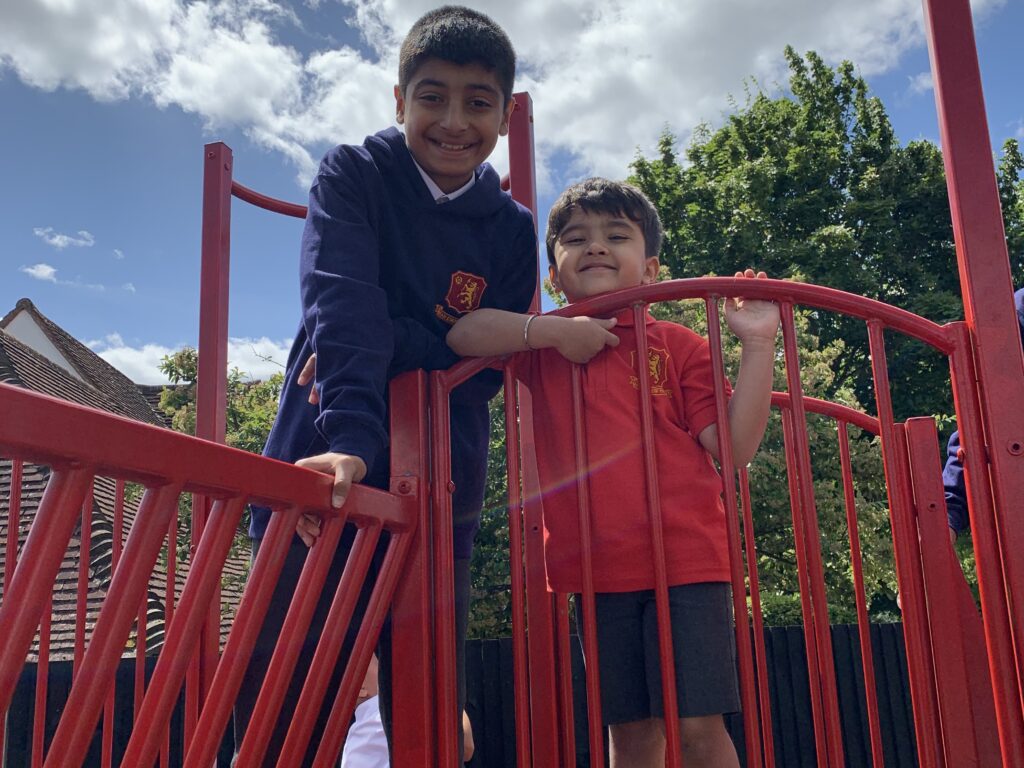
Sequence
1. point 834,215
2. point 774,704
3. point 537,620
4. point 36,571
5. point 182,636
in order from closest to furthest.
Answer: point 36,571, point 182,636, point 537,620, point 774,704, point 834,215

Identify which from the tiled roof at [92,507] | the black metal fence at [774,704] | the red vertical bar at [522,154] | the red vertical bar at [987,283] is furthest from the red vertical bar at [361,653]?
the black metal fence at [774,704]

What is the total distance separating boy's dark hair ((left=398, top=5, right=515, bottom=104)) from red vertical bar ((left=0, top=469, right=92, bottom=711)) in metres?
1.15

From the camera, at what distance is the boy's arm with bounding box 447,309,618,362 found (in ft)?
5.51

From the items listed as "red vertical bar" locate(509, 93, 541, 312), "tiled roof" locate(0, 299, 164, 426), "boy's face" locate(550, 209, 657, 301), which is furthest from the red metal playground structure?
"tiled roof" locate(0, 299, 164, 426)

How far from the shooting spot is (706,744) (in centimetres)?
152

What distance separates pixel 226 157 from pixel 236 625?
2247 mm

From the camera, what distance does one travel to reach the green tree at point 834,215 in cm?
1598

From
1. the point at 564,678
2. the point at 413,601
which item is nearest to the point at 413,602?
the point at 413,601

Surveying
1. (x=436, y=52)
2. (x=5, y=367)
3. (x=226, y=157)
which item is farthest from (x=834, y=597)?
(x=5, y=367)

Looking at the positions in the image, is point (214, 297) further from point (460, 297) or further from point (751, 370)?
point (751, 370)

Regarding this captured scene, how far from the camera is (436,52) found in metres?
1.72

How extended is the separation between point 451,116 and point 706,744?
3.98 ft

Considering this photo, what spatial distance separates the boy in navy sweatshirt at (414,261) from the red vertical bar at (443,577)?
0.32 ft

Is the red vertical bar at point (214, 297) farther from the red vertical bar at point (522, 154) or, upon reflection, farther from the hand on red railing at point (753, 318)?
the hand on red railing at point (753, 318)
